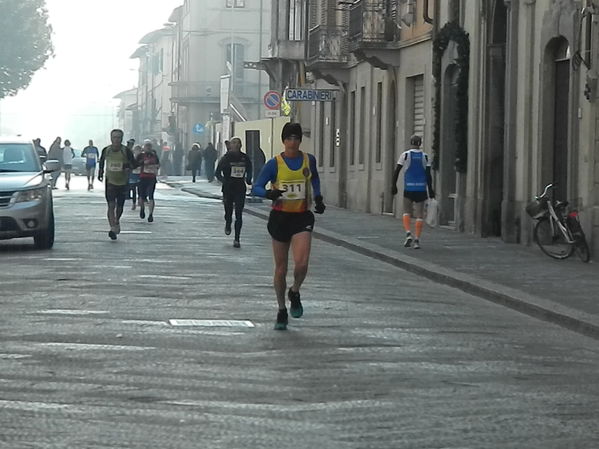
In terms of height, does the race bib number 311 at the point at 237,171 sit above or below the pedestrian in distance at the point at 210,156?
above

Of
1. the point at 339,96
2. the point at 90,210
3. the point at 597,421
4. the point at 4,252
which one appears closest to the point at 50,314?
the point at 597,421

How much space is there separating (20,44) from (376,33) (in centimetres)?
6052

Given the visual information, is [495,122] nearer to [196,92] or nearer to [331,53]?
[331,53]

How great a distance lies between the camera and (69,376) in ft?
35.2

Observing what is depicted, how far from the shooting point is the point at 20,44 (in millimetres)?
96875

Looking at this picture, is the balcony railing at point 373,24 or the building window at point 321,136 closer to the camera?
the balcony railing at point 373,24

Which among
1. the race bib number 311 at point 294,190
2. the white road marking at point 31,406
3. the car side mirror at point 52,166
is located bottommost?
the white road marking at point 31,406

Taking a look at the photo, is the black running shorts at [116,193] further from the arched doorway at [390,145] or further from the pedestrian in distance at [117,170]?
the arched doorway at [390,145]

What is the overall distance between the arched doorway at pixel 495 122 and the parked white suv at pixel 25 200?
27.4ft

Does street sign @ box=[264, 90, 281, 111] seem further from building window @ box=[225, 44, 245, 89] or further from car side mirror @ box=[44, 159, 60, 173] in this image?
building window @ box=[225, 44, 245, 89]

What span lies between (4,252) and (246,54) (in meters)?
71.5

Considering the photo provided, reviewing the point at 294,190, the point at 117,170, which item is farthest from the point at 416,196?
the point at 294,190

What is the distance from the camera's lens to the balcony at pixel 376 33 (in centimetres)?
3856

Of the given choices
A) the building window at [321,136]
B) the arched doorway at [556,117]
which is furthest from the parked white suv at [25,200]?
the building window at [321,136]
